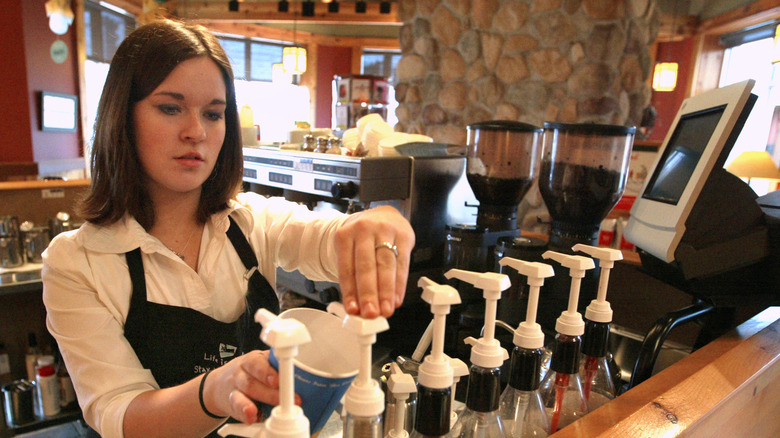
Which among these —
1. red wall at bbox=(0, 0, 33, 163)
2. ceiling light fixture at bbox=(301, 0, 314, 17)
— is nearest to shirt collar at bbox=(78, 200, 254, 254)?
red wall at bbox=(0, 0, 33, 163)

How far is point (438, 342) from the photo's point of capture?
0.47m

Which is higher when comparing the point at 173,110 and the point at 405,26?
the point at 405,26

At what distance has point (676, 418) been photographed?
603mm

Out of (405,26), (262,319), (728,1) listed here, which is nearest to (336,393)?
(262,319)

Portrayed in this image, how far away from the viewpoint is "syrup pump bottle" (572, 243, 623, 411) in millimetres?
661

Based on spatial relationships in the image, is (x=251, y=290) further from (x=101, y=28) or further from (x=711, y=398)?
Result: (x=101, y=28)

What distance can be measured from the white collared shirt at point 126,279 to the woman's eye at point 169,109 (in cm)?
21

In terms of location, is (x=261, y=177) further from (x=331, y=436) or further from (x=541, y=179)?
(x=331, y=436)

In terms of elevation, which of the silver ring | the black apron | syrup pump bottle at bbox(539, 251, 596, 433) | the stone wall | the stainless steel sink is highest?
the stone wall

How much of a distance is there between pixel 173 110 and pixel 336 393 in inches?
25.6

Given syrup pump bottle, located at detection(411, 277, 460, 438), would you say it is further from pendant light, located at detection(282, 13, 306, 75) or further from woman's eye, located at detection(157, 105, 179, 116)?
pendant light, located at detection(282, 13, 306, 75)

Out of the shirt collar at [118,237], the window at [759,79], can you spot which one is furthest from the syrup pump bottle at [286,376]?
the window at [759,79]

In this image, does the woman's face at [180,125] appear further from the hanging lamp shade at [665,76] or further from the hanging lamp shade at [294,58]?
the hanging lamp shade at [665,76]

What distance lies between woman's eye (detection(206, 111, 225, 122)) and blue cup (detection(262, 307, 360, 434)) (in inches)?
20.8
